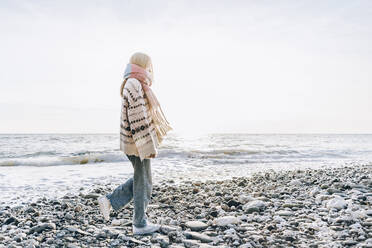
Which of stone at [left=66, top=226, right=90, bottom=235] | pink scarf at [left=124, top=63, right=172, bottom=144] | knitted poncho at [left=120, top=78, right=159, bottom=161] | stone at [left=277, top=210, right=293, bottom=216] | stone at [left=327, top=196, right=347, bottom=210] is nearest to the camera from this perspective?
knitted poncho at [left=120, top=78, right=159, bottom=161]

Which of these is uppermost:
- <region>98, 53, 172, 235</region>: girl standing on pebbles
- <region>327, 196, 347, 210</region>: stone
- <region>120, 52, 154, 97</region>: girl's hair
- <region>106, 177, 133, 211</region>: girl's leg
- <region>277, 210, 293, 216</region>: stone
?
<region>120, 52, 154, 97</region>: girl's hair

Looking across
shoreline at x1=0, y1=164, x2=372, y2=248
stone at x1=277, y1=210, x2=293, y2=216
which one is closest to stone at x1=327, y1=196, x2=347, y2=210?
shoreline at x1=0, y1=164, x2=372, y2=248

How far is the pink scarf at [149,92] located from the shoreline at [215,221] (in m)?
1.36

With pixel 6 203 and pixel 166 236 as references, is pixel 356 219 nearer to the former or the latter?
pixel 166 236

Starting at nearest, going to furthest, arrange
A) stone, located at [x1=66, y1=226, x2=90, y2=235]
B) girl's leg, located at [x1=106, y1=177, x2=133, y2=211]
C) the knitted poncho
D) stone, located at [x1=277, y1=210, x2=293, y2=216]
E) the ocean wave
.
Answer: the knitted poncho
stone, located at [x1=66, y1=226, x2=90, y2=235]
girl's leg, located at [x1=106, y1=177, x2=133, y2=211]
stone, located at [x1=277, y1=210, x2=293, y2=216]
the ocean wave

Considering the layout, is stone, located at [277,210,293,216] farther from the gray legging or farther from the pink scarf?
the pink scarf

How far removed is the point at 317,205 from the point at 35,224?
4.58 m

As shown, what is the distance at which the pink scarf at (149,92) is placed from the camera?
3654mm

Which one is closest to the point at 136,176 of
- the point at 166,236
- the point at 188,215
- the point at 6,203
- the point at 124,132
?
the point at 124,132

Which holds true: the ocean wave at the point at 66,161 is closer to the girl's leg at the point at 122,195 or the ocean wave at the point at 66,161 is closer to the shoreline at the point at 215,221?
the shoreline at the point at 215,221

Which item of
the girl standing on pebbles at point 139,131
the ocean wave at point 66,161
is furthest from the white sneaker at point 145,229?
the ocean wave at point 66,161

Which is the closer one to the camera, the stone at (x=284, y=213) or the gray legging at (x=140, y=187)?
the gray legging at (x=140, y=187)

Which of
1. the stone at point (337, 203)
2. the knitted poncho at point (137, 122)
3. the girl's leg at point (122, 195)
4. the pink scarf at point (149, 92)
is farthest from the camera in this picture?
the stone at point (337, 203)

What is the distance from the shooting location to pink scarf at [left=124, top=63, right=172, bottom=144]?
365 centimetres
